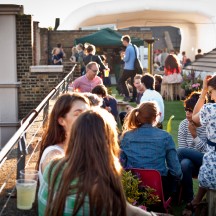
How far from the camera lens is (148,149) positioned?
6020mm

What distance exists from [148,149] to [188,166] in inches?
35.5

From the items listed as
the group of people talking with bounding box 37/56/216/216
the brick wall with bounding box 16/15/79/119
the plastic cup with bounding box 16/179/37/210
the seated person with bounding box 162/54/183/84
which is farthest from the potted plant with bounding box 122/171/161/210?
the seated person with bounding box 162/54/183/84

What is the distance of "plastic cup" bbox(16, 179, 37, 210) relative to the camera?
14.6 feet

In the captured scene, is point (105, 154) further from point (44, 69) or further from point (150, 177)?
point (44, 69)

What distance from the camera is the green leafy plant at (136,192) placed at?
5.20 meters

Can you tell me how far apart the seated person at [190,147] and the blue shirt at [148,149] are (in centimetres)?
68

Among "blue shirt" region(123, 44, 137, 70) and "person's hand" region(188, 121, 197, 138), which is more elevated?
"blue shirt" region(123, 44, 137, 70)

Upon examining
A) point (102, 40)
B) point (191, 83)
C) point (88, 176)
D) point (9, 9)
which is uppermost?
point (9, 9)

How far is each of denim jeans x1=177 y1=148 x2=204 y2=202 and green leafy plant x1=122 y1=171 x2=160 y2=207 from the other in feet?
3.78

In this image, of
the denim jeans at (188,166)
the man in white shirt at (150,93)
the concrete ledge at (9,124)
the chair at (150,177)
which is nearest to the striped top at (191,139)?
the denim jeans at (188,166)

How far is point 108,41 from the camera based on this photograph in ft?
83.2

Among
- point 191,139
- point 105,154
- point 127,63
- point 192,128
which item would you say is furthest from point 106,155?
point 127,63

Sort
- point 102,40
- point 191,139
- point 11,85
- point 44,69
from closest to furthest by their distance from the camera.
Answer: point 191,139
point 44,69
point 11,85
point 102,40

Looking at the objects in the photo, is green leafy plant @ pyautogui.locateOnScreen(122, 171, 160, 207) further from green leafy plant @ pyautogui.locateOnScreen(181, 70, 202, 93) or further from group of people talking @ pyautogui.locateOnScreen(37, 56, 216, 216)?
green leafy plant @ pyautogui.locateOnScreen(181, 70, 202, 93)
